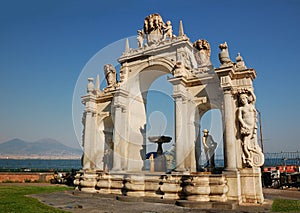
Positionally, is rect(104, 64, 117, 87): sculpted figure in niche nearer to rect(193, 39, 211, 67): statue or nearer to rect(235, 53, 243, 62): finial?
rect(193, 39, 211, 67): statue

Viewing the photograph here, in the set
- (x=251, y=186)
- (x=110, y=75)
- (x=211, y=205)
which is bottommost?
(x=211, y=205)

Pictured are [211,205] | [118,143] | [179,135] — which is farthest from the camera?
[118,143]

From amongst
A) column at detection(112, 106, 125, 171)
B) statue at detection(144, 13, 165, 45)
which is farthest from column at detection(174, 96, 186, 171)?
statue at detection(144, 13, 165, 45)

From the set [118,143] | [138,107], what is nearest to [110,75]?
[138,107]

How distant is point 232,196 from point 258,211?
1836 mm

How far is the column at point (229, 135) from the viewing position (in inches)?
512

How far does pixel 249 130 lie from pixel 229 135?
1.06m

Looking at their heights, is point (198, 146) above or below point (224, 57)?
below

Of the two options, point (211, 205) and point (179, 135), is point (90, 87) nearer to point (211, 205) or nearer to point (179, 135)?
point (179, 135)

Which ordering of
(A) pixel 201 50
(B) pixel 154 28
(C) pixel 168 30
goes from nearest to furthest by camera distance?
(A) pixel 201 50, (C) pixel 168 30, (B) pixel 154 28

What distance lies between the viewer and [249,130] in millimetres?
13430

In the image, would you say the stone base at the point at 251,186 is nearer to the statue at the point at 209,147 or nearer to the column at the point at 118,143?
the statue at the point at 209,147

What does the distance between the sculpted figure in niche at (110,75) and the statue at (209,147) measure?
8328 millimetres

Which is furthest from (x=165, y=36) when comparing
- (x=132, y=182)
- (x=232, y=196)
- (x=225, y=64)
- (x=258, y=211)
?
(x=258, y=211)
